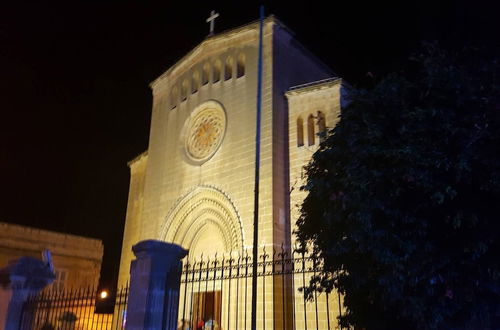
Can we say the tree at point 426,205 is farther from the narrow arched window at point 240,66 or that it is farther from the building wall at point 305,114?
the narrow arched window at point 240,66

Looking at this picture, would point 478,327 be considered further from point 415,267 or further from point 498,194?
point 498,194

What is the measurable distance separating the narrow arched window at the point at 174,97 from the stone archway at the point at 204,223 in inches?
179

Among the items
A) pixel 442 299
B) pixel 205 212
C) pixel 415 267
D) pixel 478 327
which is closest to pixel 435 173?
pixel 415 267

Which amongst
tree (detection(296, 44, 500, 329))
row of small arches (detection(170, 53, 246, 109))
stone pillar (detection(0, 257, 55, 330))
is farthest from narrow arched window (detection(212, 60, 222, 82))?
tree (detection(296, 44, 500, 329))

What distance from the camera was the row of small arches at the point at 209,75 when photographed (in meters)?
15.8

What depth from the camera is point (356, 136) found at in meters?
6.41

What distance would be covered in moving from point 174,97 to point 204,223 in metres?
6.17

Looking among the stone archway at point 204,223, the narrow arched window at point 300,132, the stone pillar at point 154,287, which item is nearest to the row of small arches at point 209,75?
the narrow arched window at point 300,132

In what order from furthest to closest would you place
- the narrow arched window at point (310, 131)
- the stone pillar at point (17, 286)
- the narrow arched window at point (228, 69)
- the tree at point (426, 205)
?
1. the narrow arched window at point (228, 69)
2. the narrow arched window at point (310, 131)
3. the stone pillar at point (17, 286)
4. the tree at point (426, 205)

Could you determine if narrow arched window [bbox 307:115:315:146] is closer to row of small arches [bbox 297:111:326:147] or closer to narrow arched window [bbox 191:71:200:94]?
row of small arches [bbox 297:111:326:147]

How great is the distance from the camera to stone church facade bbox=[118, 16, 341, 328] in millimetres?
13180

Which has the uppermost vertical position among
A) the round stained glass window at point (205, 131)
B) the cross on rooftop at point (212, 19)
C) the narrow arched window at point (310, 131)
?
the cross on rooftop at point (212, 19)

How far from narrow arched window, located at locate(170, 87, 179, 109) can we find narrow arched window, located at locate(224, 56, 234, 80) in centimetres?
290

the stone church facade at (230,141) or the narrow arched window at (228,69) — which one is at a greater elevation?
the narrow arched window at (228,69)
